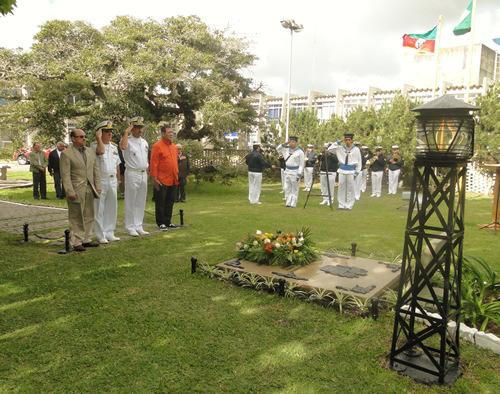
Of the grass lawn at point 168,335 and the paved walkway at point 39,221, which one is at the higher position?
the paved walkway at point 39,221

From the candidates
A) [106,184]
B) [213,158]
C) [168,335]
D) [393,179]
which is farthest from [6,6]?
[393,179]

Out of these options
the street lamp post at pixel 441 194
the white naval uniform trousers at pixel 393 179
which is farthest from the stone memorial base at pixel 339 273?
the white naval uniform trousers at pixel 393 179

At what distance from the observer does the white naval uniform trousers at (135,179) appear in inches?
311

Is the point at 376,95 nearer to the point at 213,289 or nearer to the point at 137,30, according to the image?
the point at 137,30

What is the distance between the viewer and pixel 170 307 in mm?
4578

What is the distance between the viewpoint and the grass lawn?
3.18 metres

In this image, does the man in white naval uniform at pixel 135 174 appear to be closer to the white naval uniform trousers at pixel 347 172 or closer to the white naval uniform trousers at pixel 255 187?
the white naval uniform trousers at pixel 255 187

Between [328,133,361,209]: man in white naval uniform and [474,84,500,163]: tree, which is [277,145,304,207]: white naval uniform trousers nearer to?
[328,133,361,209]: man in white naval uniform

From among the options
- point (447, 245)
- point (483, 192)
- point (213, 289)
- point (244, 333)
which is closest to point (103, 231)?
point (213, 289)

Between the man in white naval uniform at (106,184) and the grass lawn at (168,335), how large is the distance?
2.34 ft

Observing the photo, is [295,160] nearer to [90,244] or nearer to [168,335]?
[90,244]

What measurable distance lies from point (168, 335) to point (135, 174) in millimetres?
4617

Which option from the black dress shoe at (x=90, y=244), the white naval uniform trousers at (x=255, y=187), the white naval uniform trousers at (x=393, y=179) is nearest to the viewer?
the black dress shoe at (x=90, y=244)

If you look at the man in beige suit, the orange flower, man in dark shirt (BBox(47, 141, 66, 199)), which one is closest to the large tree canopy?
man in dark shirt (BBox(47, 141, 66, 199))
